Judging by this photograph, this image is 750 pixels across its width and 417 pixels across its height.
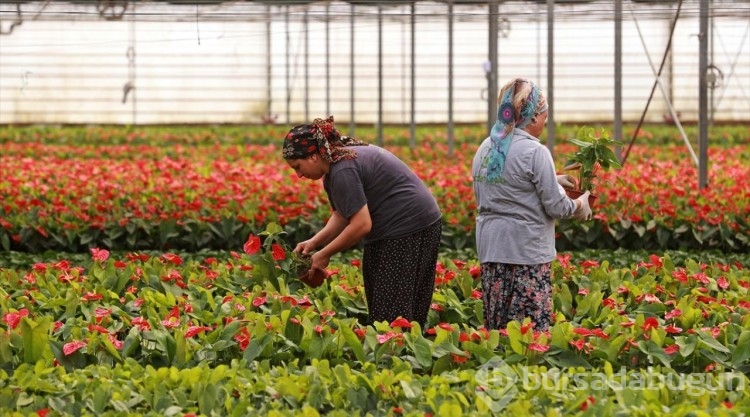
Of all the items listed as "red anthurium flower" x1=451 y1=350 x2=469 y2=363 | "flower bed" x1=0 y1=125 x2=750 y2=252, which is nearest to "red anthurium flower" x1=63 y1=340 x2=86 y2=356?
"red anthurium flower" x1=451 y1=350 x2=469 y2=363

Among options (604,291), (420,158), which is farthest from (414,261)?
(420,158)

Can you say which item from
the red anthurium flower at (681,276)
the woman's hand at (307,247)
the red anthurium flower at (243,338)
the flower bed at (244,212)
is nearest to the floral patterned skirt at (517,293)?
the woman's hand at (307,247)

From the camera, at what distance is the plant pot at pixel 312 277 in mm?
5133

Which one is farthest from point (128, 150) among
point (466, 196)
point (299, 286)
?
point (299, 286)

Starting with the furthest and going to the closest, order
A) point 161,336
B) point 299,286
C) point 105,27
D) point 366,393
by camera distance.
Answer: point 105,27 < point 299,286 < point 161,336 < point 366,393

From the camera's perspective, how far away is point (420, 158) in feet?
47.6

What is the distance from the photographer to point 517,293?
188 inches

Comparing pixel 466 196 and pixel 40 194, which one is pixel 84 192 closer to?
pixel 40 194

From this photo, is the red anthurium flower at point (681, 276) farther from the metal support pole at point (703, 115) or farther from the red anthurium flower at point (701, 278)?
the metal support pole at point (703, 115)

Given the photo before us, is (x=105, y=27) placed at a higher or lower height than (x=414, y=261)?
higher

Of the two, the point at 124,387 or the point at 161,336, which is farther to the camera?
the point at 161,336

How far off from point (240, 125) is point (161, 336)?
1834 centimetres

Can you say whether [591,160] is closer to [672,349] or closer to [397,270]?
[397,270]

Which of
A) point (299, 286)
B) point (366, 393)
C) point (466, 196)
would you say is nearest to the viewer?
point (366, 393)
